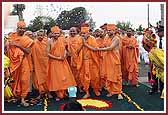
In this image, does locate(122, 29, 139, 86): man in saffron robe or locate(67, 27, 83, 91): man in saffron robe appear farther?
locate(122, 29, 139, 86): man in saffron robe

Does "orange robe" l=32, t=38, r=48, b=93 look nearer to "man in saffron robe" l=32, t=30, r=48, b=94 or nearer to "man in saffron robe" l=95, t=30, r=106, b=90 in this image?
"man in saffron robe" l=32, t=30, r=48, b=94

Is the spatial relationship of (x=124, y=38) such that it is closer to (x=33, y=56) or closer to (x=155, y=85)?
(x=155, y=85)

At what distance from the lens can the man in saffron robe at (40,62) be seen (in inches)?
286

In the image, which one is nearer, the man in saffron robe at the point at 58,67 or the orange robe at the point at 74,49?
the man in saffron robe at the point at 58,67

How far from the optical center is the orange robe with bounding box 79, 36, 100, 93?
7.18 metres

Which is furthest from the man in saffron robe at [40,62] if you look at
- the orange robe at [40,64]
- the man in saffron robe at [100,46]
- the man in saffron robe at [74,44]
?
the man in saffron robe at [100,46]

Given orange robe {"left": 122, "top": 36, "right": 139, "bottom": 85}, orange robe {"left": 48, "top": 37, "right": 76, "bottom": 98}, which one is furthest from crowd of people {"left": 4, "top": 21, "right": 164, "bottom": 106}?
orange robe {"left": 122, "top": 36, "right": 139, "bottom": 85}

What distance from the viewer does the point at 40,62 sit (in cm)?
733

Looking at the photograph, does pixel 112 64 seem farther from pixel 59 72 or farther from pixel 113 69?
pixel 59 72

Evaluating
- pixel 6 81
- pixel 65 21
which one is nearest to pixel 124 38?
pixel 6 81

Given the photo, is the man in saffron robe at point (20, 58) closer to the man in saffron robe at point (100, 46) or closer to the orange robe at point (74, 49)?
the orange robe at point (74, 49)

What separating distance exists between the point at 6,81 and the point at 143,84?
136 inches

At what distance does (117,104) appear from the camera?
6656 mm

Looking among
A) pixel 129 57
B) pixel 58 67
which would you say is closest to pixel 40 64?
pixel 58 67
